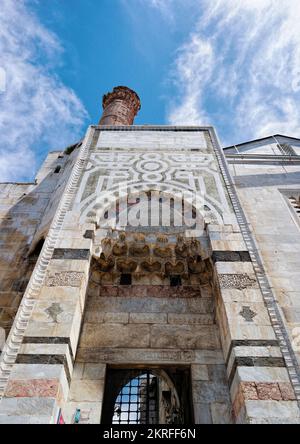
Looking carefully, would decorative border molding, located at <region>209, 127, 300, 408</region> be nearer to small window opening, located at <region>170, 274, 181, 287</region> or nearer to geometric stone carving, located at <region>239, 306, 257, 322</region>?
geometric stone carving, located at <region>239, 306, 257, 322</region>

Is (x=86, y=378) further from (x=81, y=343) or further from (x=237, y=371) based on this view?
(x=237, y=371)

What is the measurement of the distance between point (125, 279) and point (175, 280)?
77cm

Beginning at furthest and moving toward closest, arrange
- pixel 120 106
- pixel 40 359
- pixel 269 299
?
pixel 120 106
pixel 269 299
pixel 40 359

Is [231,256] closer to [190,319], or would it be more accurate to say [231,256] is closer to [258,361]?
[190,319]

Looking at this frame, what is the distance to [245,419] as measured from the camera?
9.73ft

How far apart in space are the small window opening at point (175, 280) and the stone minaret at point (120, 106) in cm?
705

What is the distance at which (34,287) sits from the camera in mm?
3992

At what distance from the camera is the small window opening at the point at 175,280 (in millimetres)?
4926

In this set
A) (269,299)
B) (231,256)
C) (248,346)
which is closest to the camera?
(248,346)

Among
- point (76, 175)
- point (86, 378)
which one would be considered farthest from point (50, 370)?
point (76, 175)

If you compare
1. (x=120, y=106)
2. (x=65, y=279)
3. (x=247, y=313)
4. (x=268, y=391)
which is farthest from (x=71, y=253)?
(x=120, y=106)

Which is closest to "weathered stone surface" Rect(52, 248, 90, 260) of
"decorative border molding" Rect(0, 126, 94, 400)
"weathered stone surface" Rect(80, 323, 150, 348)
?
"decorative border molding" Rect(0, 126, 94, 400)

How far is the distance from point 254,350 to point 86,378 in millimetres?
1989

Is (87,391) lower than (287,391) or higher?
higher
